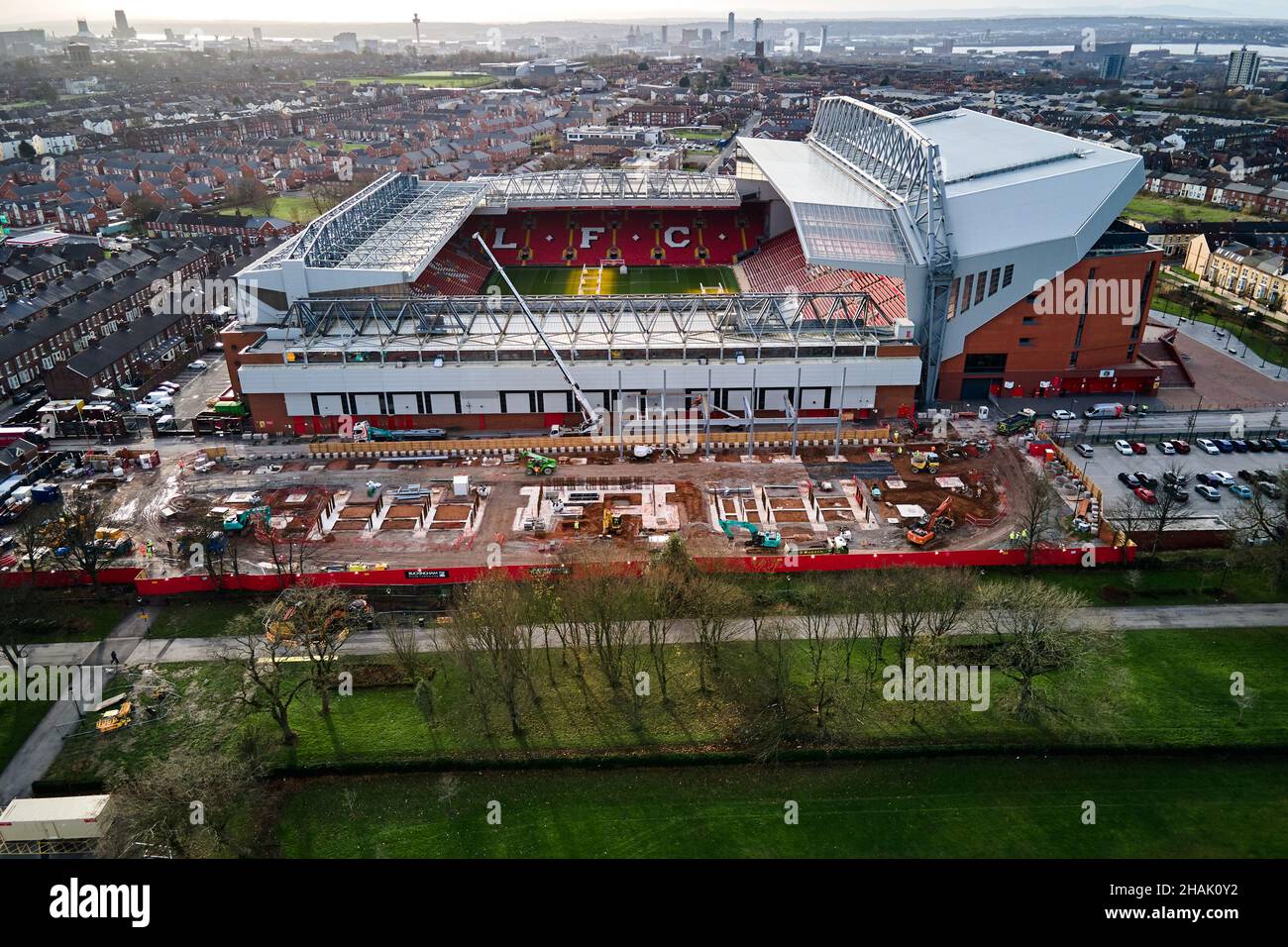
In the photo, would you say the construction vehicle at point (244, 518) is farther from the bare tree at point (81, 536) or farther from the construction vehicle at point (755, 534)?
the construction vehicle at point (755, 534)

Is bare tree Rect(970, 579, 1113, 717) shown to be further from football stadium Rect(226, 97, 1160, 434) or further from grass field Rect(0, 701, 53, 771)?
grass field Rect(0, 701, 53, 771)

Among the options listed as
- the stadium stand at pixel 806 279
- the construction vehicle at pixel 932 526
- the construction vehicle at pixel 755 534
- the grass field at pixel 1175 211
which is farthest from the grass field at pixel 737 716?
the grass field at pixel 1175 211

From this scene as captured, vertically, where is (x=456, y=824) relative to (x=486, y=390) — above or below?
below

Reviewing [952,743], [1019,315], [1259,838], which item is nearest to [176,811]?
[952,743]

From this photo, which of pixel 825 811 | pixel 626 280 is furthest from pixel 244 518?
pixel 626 280

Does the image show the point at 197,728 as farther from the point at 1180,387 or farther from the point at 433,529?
the point at 1180,387
